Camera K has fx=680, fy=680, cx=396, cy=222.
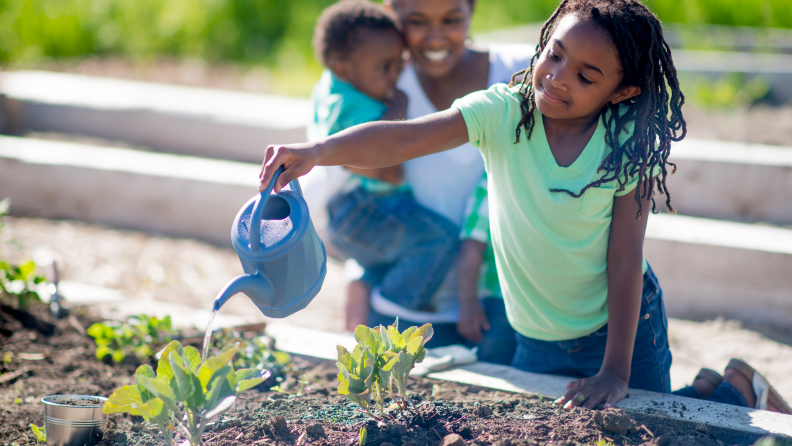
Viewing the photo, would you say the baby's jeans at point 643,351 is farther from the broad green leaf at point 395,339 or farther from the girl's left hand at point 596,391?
the broad green leaf at point 395,339

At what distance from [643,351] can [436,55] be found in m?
1.34

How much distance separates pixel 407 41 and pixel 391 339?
1.48 metres

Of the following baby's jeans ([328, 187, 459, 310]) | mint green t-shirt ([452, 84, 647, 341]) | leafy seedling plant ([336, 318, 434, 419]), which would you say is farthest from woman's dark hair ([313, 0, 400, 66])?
leafy seedling plant ([336, 318, 434, 419])

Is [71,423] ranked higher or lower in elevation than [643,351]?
lower

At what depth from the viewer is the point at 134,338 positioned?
7.62 ft

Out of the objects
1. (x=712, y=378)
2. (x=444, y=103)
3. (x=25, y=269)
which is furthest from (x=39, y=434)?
(x=712, y=378)

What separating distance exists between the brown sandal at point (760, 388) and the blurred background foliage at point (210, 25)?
4.72m

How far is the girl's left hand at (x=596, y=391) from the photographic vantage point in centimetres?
176

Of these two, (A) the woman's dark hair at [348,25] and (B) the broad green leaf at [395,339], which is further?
(A) the woman's dark hair at [348,25]

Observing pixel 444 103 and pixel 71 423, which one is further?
pixel 444 103

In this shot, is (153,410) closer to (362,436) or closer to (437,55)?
(362,436)

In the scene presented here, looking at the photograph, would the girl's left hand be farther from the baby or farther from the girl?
the baby

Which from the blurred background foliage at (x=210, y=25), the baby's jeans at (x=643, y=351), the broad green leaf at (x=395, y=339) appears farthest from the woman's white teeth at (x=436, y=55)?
the blurred background foliage at (x=210, y=25)

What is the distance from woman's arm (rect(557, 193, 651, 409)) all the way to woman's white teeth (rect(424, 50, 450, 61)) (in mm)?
1108
